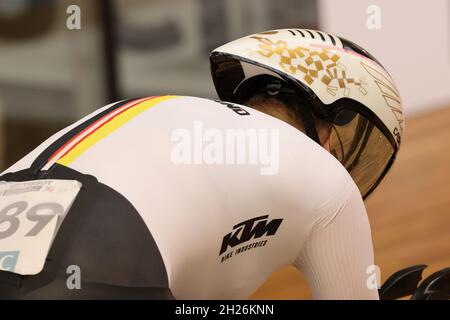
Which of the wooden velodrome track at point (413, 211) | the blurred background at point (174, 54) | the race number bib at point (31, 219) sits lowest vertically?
the wooden velodrome track at point (413, 211)

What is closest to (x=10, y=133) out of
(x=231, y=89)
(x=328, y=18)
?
(x=328, y=18)

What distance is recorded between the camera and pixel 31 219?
157cm

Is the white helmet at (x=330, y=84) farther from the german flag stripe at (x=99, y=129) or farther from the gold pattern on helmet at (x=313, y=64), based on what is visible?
the german flag stripe at (x=99, y=129)

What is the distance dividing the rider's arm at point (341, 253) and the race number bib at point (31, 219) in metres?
0.47

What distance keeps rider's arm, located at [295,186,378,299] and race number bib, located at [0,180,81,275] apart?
47cm

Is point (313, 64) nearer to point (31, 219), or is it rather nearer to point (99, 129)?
point (99, 129)

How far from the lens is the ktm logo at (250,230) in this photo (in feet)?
5.72

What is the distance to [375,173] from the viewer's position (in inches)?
90.4

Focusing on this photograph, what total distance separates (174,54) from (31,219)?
149 inches

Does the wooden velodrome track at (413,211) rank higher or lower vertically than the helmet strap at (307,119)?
lower

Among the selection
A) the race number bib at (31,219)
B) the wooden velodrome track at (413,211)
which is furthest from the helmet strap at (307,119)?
the wooden velodrome track at (413,211)

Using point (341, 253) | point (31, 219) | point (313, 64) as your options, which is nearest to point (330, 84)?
point (313, 64)

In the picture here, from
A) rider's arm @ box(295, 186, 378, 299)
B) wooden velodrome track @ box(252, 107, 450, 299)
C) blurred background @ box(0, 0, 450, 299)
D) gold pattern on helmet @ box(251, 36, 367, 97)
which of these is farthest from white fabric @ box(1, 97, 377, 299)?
blurred background @ box(0, 0, 450, 299)

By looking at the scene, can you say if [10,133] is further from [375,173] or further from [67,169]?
[67,169]
